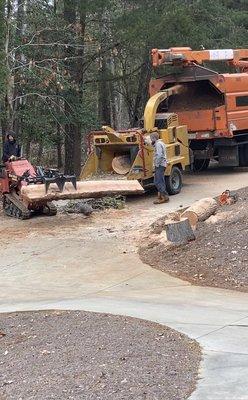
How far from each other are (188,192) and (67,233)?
17.5 feet

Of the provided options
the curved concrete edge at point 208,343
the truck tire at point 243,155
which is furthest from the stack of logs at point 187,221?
the truck tire at point 243,155

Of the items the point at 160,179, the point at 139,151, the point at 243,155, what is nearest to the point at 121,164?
the point at 139,151

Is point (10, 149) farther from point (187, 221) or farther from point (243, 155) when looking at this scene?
point (243, 155)

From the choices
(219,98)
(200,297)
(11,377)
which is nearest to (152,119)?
(219,98)

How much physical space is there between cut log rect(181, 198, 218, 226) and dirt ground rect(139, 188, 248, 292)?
0.63 feet

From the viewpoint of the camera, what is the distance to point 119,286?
9898 mm

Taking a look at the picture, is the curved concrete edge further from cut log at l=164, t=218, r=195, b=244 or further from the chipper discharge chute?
the chipper discharge chute

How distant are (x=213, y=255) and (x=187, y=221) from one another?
1410 mm

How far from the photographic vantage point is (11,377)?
564cm

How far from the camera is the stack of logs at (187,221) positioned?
1175 centimetres

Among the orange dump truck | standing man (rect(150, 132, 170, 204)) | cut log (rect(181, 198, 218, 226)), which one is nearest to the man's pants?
standing man (rect(150, 132, 170, 204))

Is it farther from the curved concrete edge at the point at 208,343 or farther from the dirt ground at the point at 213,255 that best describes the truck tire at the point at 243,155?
the curved concrete edge at the point at 208,343

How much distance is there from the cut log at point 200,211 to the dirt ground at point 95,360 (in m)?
5.40

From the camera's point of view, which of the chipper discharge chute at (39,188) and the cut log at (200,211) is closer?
the cut log at (200,211)
